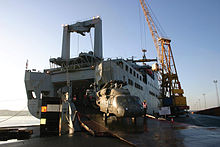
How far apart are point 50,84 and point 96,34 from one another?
63.4ft

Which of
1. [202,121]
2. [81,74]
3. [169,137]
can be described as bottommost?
[202,121]

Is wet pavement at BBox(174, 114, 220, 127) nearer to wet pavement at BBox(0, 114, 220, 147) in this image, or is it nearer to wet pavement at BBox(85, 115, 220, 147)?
wet pavement at BBox(85, 115, 220, 147)

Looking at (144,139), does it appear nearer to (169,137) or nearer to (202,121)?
(169,137)

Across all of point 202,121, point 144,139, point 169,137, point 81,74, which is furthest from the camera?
point 81,74

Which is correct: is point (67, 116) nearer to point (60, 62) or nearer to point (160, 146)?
point (160, 146)

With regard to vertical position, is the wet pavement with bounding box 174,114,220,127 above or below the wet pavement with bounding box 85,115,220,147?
below

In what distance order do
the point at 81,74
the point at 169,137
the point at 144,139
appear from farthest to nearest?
the point at 81,74 → the point at 169,137 → the point at 144,139

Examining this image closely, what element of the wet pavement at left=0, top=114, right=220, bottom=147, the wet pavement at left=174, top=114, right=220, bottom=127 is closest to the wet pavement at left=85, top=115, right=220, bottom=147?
the wet pavement at left=0, top=114, right=220, bottom=147

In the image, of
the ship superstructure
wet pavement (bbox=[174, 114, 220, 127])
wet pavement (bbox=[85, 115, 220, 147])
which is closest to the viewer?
wet pavement (bbox=[85, 115, 220, 147])

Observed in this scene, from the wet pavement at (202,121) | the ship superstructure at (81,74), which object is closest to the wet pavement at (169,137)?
the ship superstructure at (81,74)

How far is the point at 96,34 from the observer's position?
4169 centimetres

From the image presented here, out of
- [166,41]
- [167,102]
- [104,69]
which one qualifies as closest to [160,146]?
[104,69]

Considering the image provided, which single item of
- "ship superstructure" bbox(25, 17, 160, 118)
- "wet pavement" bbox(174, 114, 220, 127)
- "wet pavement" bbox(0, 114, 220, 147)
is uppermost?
"ship superstructure" bbox(25, 17, 160, 118)

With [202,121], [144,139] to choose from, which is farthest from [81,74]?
[202,121]
